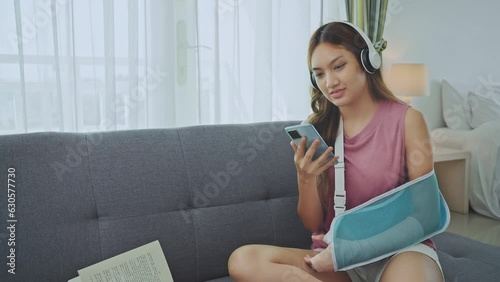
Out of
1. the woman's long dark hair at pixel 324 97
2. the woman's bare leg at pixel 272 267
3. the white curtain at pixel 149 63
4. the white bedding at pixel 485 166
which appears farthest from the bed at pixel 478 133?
the woman's bare leg at pixel 272 267

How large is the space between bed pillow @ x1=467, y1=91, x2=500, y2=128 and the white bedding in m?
0.17

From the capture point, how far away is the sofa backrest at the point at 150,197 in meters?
1.31

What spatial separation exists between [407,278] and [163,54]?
1820 millimetres

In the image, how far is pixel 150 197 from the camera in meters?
1.45

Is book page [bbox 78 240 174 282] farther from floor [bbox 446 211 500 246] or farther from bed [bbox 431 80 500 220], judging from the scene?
bed [bbox 431 80 500 220]

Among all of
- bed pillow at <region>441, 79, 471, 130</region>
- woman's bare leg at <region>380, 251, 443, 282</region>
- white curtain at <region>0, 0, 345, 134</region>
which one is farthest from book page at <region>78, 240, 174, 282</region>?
bed pillow at <region>441, 79, 471, 130</region>

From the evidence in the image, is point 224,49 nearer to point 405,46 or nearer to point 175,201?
point 175,201

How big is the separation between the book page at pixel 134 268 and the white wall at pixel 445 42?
9.82 feet

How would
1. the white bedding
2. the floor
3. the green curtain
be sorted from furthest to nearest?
the green curtain, the white bedding, the floor

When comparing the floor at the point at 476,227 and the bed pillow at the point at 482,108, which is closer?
the floor at the point at 476,227

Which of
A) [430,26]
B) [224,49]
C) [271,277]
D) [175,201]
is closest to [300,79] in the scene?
[224,49]

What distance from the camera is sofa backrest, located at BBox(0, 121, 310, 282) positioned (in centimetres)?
131

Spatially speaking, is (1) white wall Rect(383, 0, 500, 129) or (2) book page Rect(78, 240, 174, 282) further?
(1) white wall Rect(383, 0, 500, 129)

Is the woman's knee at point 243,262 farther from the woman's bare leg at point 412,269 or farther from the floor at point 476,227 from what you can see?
the floor at point 476,227
